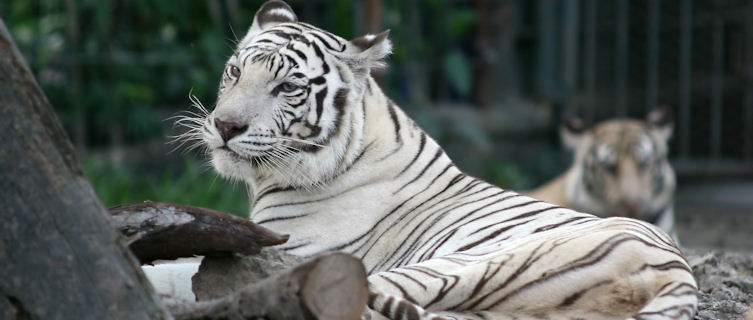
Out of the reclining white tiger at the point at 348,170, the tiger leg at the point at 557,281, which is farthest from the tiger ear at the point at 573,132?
the tiger leg at the point at 557,281

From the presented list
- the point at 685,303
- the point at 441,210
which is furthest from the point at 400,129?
the point at 685,303

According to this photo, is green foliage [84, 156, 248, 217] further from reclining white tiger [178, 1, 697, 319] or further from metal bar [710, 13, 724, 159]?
metal bar [710, 13, 724, 159]

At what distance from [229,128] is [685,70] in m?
6.62

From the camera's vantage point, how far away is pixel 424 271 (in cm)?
285

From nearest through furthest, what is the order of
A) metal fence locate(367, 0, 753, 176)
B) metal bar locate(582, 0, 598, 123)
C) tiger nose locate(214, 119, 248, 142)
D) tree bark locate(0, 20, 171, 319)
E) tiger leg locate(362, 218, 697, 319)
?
tree bark locate(0, 20, 171, 319), tiger leg locate(362, 218, 697, 319), tiger nose locate(214, 119, 248, 142), metal fence locate(367, 0, 753, 176), metal bar locate(582, 0, 598, 123)

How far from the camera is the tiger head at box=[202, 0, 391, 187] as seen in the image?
3559mm

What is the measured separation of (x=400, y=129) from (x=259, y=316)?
65.2 inches

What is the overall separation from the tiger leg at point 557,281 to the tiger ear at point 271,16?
61.6 inches

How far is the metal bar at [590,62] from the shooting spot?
943 cm

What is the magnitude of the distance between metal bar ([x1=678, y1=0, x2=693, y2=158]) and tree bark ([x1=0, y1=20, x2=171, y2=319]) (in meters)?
7.76

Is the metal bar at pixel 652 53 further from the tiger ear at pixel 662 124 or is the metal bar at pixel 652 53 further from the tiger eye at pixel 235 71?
the tiger eye at pixel 235 71

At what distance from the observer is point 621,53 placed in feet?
30.7

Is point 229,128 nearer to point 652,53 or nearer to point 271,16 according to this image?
point 271,16

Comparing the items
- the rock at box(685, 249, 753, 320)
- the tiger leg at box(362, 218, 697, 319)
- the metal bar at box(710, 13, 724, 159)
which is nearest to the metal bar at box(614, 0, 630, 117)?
the metal bar at box(710, 13, 724, 159)
